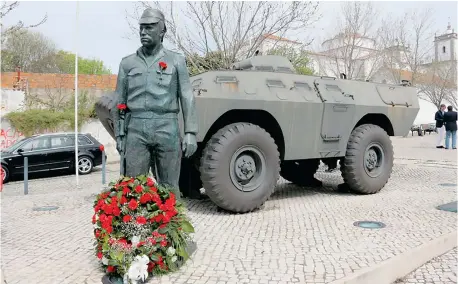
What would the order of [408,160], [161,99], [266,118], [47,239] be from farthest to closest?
[408,160] < [266,118] < [47,239] < [161,99]

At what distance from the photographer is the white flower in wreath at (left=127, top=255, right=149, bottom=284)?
3.47 metres

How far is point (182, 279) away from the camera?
3717 millimetres

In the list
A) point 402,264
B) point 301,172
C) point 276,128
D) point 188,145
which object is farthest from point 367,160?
point 188,145

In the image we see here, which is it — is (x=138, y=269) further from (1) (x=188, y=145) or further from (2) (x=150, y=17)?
(2) (x=150, y=17)

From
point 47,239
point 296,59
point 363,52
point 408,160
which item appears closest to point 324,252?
point 47,239

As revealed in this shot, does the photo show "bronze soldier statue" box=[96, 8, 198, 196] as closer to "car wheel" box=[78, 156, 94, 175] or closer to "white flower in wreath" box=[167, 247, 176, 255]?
"white flower in wreath" box=[167, 247, 176, 255]

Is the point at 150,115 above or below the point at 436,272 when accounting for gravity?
above

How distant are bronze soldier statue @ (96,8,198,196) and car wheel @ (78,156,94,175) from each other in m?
9.76

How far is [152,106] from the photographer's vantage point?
405 centimetres

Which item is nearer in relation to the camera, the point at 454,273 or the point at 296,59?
the point at 454,273

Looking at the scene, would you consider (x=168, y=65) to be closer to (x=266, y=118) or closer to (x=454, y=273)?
(x=266, y=118)

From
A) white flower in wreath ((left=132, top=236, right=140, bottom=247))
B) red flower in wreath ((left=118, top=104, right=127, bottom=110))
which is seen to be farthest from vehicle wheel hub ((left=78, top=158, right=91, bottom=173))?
white flower in wreath ((left=132, top=236, right=140, bottom=247))

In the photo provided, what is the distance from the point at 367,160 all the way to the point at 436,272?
346 centimetres

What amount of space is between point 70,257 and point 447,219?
4.71 m
